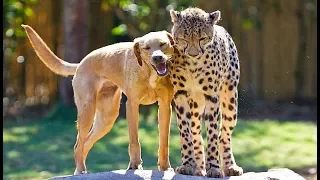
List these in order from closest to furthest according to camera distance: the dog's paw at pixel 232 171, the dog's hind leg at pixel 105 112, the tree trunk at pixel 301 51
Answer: the dog's paw at pixel 232 171 < the dog's hind leg at pixel 105 112 < the tree trunk at pixel 301 51

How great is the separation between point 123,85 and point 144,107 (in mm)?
7086

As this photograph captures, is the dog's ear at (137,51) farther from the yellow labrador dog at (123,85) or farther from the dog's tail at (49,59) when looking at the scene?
the dog's tail at (49,59)

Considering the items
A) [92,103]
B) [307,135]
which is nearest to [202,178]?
[92,103]

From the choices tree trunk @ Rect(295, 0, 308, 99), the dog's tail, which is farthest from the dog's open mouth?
tree trunk @ Rect(295, 0, 308, 99)

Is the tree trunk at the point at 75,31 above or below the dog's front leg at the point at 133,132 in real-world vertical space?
above

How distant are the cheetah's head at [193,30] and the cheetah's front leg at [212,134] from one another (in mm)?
424

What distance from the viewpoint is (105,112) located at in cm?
693

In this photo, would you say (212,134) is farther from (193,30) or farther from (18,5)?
(18,5)

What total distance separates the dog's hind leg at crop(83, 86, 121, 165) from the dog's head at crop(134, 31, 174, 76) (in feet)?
2.53

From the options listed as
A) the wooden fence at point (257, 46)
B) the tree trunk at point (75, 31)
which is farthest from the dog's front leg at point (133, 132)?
the wooden fence at point (257, 46)

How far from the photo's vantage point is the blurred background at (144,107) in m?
10.8

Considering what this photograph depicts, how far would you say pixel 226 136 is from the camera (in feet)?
21.8

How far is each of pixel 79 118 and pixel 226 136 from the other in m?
1.26

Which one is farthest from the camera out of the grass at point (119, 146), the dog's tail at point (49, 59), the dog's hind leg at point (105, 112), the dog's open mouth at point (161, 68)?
the grass at point (119, 146)
